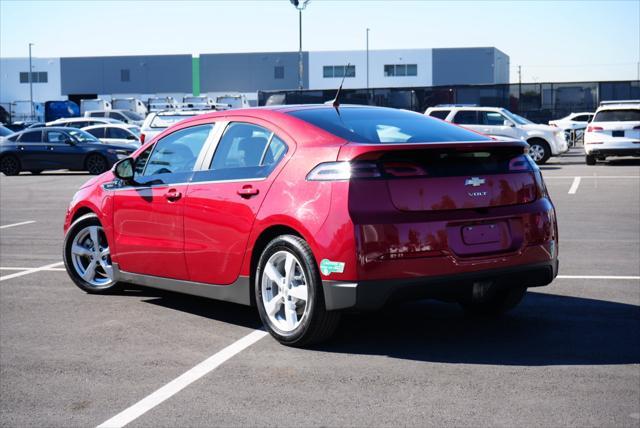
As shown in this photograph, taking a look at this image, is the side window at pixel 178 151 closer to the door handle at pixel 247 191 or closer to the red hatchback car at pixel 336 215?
the red hatchback car at pixel 336 215

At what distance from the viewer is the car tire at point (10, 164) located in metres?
29.5

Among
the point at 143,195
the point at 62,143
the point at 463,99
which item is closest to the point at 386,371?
the point at 143,195

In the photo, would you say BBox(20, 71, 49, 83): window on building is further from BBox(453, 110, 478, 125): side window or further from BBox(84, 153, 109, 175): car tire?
BBox(453, 110, 478, 125): side window

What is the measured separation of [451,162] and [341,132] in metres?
0.75

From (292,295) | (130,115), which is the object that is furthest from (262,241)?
(130,115)

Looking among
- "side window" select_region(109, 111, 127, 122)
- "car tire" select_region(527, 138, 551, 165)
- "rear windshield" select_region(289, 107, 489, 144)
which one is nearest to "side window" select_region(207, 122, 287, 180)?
"rear windshield" select_region(289, 107, 489, 144)

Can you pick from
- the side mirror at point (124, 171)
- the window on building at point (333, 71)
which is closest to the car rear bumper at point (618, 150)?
the side mirror at point (124, 171)

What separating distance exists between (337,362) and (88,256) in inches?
135

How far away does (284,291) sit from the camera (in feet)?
20.7

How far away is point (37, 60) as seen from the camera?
9206 cm

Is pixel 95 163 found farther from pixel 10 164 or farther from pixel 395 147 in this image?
pixel 395 147

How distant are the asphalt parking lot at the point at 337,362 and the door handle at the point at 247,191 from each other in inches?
38.2

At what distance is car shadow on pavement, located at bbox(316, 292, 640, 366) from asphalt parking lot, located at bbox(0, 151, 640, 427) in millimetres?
13

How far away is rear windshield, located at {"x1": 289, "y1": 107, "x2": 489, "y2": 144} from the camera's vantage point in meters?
6.42
